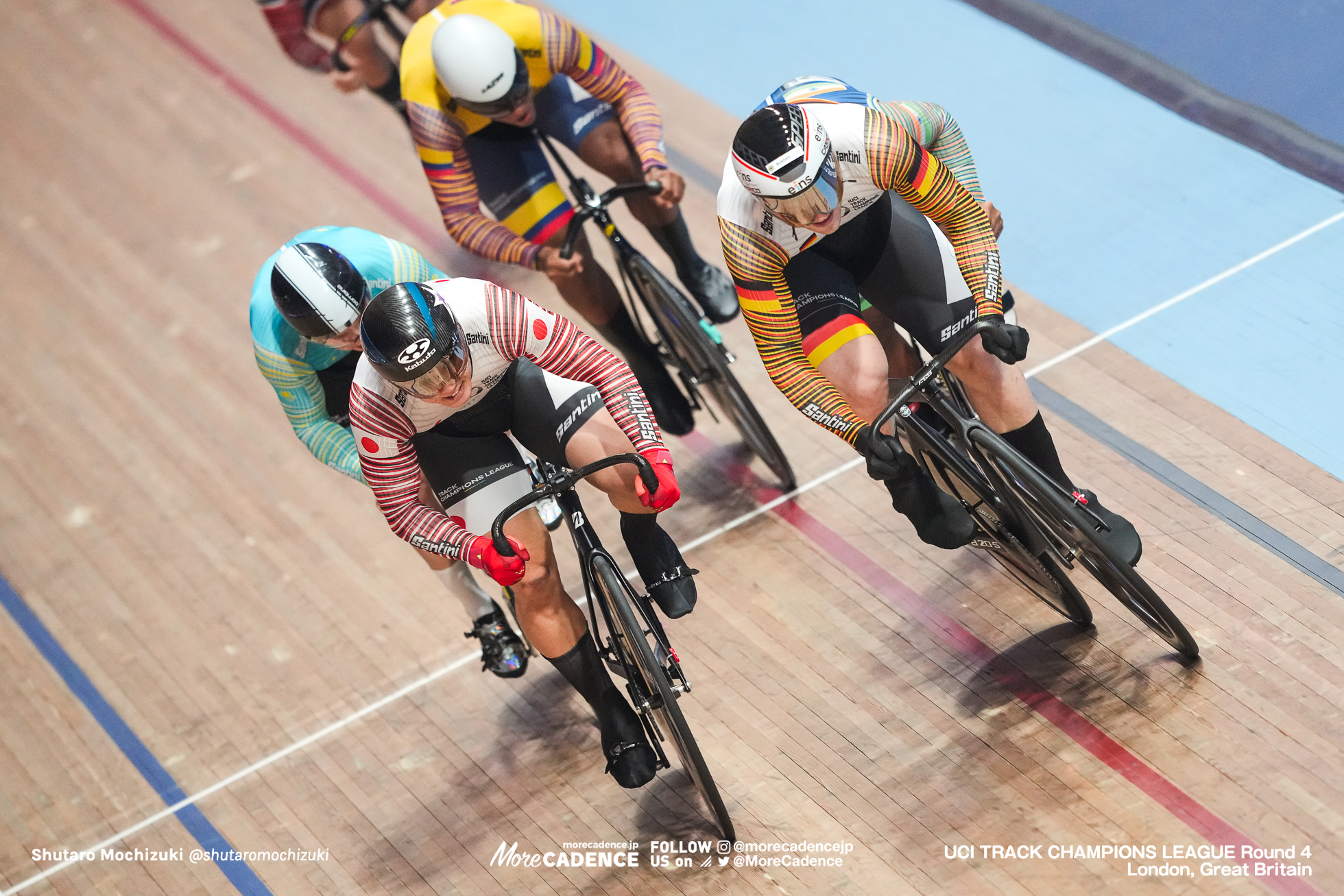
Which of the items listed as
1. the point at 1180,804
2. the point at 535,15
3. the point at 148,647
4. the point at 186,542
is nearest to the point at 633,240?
the point at 535,15

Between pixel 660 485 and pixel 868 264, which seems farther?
pixel 868 264

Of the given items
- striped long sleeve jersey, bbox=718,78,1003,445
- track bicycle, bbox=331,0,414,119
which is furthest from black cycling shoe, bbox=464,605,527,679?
track bicycle, bbox=331,0,414,119

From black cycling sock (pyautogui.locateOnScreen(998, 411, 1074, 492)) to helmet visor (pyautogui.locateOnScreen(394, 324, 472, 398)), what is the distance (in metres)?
1.31

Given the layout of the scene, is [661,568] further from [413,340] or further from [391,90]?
[391,90]

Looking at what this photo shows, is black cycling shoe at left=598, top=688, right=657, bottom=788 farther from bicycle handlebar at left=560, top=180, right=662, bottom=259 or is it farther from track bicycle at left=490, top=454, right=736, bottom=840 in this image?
bicycle handlebar at left=560, top=180, right=662, bottom=259

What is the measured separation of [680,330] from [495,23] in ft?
3.57

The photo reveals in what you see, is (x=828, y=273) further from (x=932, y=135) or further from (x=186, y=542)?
(x=186, y=542)

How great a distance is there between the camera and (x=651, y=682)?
308 centimetres

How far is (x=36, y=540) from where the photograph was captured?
5.00 metres

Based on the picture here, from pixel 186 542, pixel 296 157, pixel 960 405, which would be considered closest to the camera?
pixel 960 405

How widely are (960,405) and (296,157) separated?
13.8 ft

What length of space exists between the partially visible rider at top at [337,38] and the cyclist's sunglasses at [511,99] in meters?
2.04

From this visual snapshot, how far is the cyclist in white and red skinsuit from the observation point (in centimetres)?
289

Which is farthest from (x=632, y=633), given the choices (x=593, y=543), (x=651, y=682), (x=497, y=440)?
(x=497, y=440)
